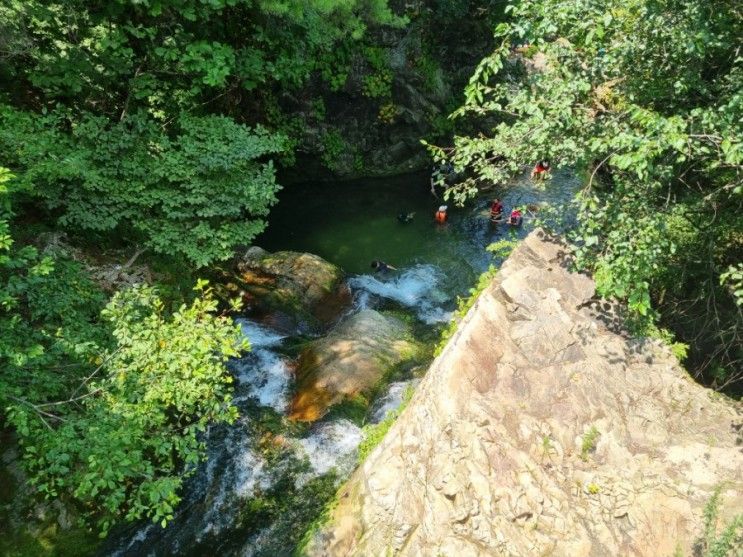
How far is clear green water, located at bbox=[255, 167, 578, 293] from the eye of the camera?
52.2 ft

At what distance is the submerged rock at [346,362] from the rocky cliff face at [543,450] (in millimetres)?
2379

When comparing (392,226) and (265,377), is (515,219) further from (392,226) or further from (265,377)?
(265,377)

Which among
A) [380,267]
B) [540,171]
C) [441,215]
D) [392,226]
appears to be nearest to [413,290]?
[380,267]

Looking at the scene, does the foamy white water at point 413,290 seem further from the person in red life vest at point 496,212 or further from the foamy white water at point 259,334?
the person in red life vest at point 496,212

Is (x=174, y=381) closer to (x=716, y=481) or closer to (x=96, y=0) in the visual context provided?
(x=716, y=481)

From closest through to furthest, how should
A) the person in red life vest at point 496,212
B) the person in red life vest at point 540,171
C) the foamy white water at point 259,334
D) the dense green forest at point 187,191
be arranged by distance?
the dense green forest at point 187,191, the person in red life vest at point 540,171, the foamy white water at point 259,334, the person in red life vest at point 496,212

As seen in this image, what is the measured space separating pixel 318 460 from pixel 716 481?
18.2 feet

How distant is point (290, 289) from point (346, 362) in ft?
12.5

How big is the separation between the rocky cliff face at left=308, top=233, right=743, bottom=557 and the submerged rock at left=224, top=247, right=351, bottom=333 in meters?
5.77

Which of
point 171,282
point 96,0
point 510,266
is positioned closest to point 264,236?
point 171,282

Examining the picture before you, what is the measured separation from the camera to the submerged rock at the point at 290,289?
12016 mm

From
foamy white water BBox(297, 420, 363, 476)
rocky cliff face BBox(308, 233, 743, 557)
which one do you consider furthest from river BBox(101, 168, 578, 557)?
rocky cliff face BBox(308, 233, 743, 557)

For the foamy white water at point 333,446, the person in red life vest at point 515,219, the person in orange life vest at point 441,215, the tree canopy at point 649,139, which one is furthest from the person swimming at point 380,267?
the tree canopy at point 649,139

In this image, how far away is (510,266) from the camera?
286 inches
